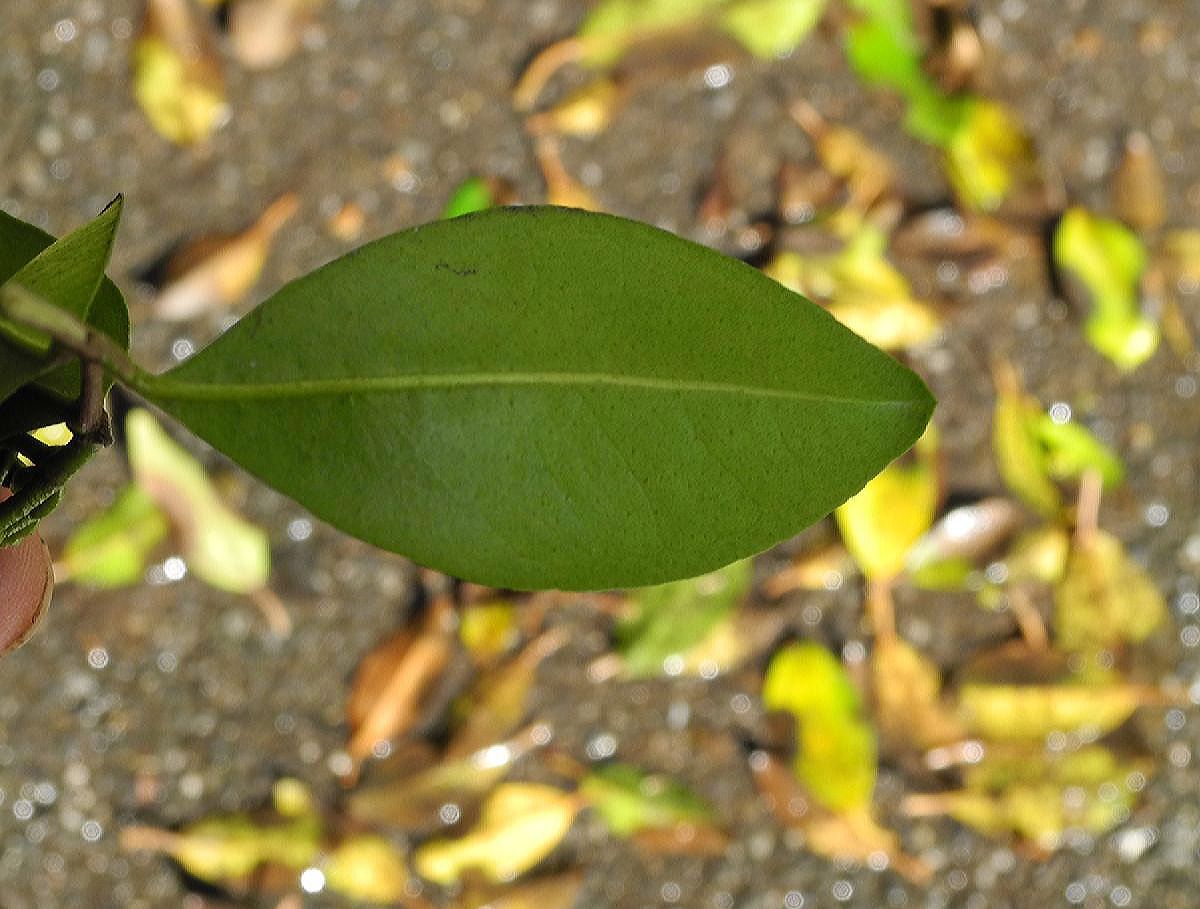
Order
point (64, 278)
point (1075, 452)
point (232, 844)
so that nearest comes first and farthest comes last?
point (64, 278)
point (232, 844)
point (1075, 452)

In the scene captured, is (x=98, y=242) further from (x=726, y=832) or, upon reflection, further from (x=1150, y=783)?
(x=1150, y=783)

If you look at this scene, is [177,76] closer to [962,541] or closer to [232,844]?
[232,844]

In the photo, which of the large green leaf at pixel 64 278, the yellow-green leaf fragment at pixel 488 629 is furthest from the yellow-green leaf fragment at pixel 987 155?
the large green leaf at pixel 64 278

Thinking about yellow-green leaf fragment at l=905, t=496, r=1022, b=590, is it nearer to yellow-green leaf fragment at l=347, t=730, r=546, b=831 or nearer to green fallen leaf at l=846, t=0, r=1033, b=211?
green fallen leaf at l=846, t=0, r=1033, b=211

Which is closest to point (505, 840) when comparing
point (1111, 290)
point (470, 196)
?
point (470, 196)

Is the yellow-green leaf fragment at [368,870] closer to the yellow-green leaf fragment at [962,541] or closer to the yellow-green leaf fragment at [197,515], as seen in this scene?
the yellow-green leaf fragment at [197,515]

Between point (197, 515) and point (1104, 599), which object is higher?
point (197, 515)

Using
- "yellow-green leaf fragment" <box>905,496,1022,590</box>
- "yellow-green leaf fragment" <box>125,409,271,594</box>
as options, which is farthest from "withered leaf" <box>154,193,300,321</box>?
"yellow-green leaf fragment" <box>905,496,1022,590</box>
